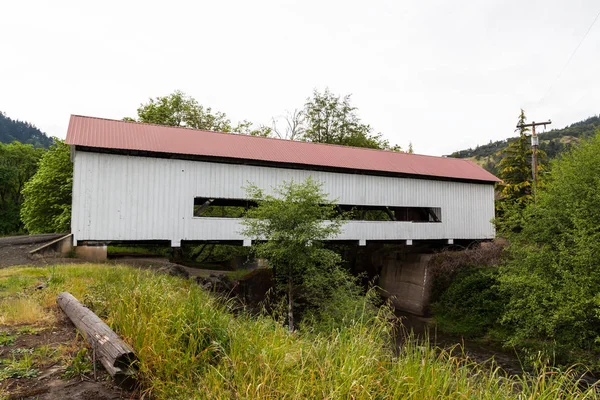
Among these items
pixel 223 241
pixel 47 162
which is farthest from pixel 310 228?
pixel 47 162

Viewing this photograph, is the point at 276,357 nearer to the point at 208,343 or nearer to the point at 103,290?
the point at 208,343

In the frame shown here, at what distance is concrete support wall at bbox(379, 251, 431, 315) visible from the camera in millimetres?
17188

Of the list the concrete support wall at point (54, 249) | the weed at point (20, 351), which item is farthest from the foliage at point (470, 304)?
the concrete support wall at point (54, 249)

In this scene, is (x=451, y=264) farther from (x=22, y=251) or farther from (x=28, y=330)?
(x=22, y=251)

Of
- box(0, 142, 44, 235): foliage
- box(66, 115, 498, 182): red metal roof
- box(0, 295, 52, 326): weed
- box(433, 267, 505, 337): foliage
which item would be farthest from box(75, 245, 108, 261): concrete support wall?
box(0, 142, 44, 235): foliage

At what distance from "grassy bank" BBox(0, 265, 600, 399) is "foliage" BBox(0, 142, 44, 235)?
1477 inches

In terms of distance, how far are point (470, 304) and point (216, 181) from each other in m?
Result: 11.8

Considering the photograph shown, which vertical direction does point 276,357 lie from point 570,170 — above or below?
below

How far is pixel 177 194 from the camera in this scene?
38.3 ft

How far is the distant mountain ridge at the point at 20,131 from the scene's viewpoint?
114 m

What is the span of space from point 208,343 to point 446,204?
1540 cm

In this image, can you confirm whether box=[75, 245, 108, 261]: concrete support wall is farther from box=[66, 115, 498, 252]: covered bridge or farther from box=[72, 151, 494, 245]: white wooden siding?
box=[72, 151, 494, 245]: white wooden siding

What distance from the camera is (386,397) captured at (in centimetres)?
263

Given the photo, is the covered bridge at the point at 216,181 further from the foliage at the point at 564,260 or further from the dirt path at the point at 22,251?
the foliage at the point at 564,260
